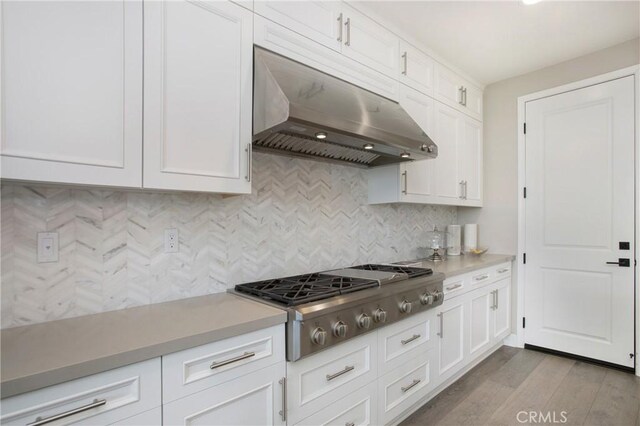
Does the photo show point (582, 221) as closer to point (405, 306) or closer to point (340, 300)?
point (405, 306)

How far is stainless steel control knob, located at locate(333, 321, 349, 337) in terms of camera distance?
1491 mm

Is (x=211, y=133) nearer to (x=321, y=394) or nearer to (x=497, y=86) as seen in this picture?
(x=321, y=394)

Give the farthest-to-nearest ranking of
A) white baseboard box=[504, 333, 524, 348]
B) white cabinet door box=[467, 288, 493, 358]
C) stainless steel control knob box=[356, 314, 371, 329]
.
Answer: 1. white baseboard box=[504, 333, 524, 348]
2. white cabinet door box=[467, 288, 493, 358]
3. stainless steel control knob box=[356, 314, 371, 329]

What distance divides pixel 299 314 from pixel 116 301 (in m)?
0.82

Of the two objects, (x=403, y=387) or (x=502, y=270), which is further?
(x=502, y=270)

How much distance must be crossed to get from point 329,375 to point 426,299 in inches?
33.2

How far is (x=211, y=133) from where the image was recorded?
4.82 ft

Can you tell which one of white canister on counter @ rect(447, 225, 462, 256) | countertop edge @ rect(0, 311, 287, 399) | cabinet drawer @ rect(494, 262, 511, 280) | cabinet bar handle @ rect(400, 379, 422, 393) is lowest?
cabinet bar handle @ rect(400, 379, 422, 393)

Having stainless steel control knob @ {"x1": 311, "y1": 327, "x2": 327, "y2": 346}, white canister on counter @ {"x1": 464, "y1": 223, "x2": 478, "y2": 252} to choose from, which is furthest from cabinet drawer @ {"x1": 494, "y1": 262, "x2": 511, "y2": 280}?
stainless steel control knob @ {"x1": 311, "y1": 327, "x2": 327, "y2": 346}

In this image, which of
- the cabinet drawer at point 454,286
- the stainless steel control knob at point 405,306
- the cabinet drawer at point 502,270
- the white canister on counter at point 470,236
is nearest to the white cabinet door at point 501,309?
the cabinet drawer at point 502,270

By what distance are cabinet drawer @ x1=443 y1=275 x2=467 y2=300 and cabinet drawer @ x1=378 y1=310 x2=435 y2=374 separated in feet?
0.81

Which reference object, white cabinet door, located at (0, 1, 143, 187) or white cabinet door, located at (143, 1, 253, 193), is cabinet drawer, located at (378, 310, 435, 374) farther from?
white cabinet door, located at (0, 1, 143, 187)

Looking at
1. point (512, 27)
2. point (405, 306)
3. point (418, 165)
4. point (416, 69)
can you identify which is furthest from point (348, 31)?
point (405, 306)

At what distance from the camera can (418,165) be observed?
2.64m
